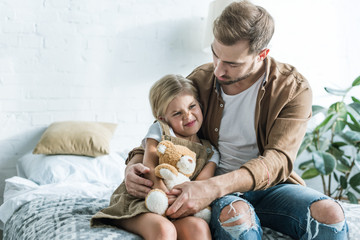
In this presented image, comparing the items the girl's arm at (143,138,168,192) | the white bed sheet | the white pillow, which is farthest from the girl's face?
the white pillow

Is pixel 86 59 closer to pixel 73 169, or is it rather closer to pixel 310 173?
pixel 73 169

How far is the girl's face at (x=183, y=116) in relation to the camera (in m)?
1.66

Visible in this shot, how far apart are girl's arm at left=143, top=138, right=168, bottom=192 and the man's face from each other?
14.4 inches

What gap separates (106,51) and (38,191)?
4.19 feet

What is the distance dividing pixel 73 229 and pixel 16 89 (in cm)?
173

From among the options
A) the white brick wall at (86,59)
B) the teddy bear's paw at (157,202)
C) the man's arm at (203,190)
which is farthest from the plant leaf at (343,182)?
the teddy bear's paw at (157,202)

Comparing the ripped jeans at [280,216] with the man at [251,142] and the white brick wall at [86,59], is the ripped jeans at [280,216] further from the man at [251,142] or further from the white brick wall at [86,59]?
the white brick wall at [86,59]

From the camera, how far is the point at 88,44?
3029 millimetres

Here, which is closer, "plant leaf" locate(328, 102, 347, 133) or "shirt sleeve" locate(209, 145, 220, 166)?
"shirt sleeve" locate(209, 145, 220, 166)

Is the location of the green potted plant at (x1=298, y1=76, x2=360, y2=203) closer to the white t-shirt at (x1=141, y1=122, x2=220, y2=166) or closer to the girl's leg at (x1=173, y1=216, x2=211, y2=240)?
the white t-shirt at (x1=141, y1=122, x2=220, y2=166)

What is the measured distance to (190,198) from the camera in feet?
4.43

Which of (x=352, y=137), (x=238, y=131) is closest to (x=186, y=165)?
(x=238, y=131)

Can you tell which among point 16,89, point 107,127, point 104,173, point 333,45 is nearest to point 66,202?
point 104,173

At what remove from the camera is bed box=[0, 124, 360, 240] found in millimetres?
1523
